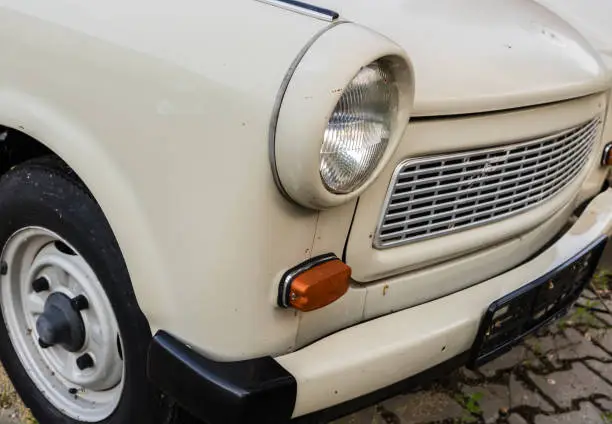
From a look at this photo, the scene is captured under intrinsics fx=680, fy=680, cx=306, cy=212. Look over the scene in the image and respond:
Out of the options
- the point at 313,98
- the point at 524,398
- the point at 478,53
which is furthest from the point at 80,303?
the point at 524,398

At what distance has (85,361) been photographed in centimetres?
186

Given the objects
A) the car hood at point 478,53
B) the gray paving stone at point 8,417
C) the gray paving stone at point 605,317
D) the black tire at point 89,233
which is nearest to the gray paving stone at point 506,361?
the gray paving stone at point 605,317

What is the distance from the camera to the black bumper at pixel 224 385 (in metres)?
1.37

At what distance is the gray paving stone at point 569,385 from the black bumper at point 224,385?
147 centimetres

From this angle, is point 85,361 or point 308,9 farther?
point 85,361

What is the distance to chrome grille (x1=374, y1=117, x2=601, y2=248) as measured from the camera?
60.8 inches

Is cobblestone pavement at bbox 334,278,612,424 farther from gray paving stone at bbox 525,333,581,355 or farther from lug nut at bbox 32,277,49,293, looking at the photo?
lug nut at bbox 32,277,49,293

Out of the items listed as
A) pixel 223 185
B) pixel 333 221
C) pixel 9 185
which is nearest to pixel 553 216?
pixel 333 221

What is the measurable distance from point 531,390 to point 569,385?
0.54 feet

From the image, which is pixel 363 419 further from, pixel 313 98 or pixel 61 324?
pixel 313 98

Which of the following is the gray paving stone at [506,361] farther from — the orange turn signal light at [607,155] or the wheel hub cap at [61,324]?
the wheel hub cap at [61,324]

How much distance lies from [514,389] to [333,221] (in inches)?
57.2

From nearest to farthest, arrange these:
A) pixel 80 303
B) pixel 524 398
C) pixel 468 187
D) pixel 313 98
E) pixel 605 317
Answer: pixel 313 98 < pixel 468 187 < pixel 80 303 < pixel 524 398 < pixel 605 317

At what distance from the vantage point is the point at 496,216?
1832mm
